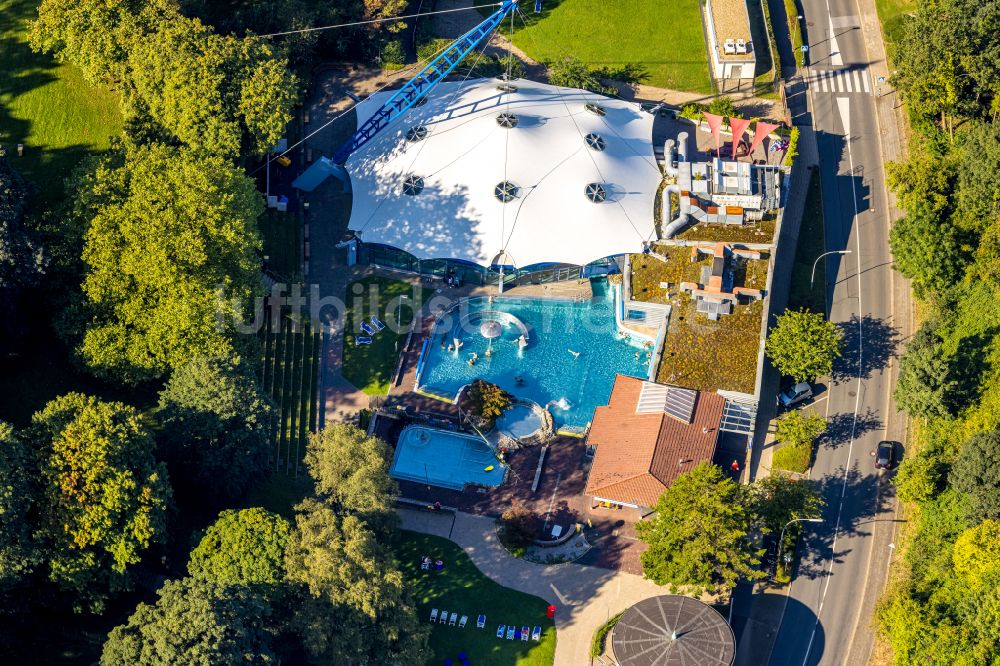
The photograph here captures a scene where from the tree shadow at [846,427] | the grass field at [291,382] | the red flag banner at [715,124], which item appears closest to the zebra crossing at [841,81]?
the red flag banner at [715,124]

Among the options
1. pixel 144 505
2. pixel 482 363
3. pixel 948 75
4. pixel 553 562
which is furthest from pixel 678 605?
pixel 948 75

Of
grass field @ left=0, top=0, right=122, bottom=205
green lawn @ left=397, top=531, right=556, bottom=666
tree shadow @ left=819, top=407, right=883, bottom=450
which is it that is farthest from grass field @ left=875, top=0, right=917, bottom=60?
grass field @ left=0, top=0, right=122, bottom=205

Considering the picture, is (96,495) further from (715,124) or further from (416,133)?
(715,124)

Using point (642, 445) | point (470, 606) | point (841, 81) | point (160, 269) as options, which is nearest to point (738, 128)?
point (841, 81)

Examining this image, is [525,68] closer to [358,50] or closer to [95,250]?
[358,50]

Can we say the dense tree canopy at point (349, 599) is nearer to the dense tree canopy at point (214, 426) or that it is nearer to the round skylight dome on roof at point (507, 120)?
the dense tree canopy at point (214, 426)

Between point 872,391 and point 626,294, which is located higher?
point 626,294
